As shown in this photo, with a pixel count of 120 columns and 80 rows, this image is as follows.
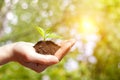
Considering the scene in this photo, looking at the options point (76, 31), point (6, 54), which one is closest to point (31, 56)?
point (6, 54)

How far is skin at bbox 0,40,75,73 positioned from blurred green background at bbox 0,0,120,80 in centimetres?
229

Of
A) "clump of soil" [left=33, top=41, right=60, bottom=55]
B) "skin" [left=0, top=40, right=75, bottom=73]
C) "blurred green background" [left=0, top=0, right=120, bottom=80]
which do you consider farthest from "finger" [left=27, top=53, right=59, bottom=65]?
"blurred green background" [left=0, top=0, right=120, bottom=80]

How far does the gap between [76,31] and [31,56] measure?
9.01 ft

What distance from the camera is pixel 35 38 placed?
3768 millimetres

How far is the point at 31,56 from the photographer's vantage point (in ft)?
3.04

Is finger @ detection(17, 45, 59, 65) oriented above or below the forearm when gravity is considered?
below

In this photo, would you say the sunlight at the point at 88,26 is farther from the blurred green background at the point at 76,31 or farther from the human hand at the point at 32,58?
the human hand at the point at 32,58

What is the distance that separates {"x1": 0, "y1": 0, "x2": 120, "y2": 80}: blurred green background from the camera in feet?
11.3

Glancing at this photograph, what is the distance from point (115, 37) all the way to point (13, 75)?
3.19ft

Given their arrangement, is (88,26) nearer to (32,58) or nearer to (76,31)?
(76,31)

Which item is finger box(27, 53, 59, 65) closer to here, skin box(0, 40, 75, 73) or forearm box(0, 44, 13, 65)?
skin box(0, 40, 75, 73)

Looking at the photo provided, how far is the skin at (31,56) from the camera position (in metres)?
0.92

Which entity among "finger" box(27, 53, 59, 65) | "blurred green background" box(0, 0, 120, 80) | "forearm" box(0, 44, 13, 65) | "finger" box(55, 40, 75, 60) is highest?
"blurred green background" box(0, 0, 120, 80)

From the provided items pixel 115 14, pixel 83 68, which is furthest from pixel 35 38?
pixel 115 14
